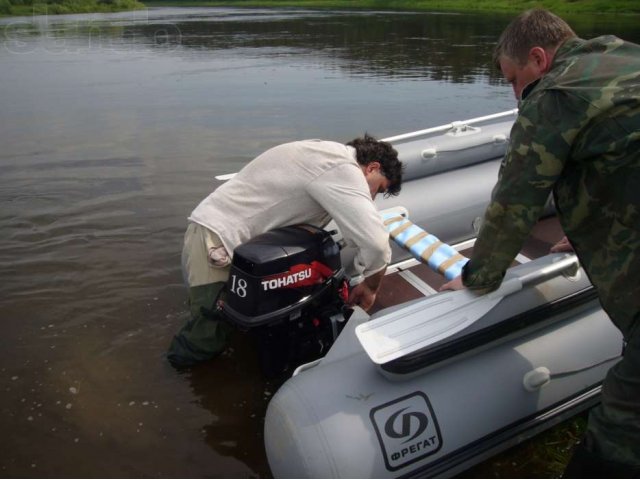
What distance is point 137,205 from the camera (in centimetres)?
541

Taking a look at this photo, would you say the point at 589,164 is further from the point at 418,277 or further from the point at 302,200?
the point at 418,277

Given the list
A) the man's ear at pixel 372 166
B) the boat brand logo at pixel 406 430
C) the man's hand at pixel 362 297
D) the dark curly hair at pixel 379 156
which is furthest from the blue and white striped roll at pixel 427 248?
the boat brand logo at pixel 406 430

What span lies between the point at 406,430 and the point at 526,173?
1.02m

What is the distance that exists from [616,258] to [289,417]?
46.5 inches

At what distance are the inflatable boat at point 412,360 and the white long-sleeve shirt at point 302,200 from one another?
113 mm

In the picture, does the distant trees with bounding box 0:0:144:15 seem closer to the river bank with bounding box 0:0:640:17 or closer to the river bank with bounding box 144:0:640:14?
the river bank with bounding box 0:0:640:17

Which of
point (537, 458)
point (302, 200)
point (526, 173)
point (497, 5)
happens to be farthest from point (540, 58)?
point (497, 5)

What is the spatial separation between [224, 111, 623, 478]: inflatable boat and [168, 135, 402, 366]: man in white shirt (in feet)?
0.42

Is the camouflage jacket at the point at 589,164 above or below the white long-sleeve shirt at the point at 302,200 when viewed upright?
above

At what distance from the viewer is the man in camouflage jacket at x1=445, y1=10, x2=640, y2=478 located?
151 cm

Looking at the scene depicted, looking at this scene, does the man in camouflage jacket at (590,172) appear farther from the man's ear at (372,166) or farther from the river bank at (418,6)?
the river bank at (418,6)

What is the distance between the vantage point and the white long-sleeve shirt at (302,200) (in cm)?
246

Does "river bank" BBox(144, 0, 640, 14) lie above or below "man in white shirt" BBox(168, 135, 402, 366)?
above

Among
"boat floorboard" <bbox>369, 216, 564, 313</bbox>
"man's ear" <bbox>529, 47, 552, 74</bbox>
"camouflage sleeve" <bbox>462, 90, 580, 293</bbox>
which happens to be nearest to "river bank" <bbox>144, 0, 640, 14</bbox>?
"boat floorboard" <bbox>369, 216, 564, 313</bbox>
